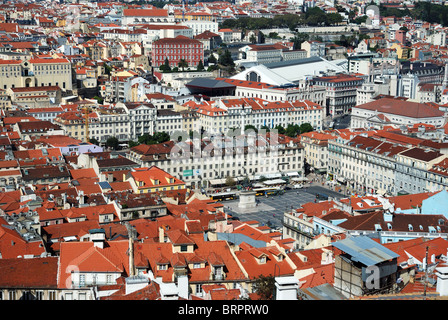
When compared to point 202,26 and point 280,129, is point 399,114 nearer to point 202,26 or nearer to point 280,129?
point 280,129

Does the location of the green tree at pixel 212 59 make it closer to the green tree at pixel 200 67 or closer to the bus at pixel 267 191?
the green tree at pixel 200 67

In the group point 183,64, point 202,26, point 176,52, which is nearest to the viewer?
point 183,64

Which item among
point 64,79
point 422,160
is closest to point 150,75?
point 64,79

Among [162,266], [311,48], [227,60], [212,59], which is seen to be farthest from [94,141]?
[311,48]

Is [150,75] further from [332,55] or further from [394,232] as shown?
[394,232]

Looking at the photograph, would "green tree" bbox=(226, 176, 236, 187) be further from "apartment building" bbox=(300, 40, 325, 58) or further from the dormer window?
"apartment building" bbox=(300, 40, 325, 58)

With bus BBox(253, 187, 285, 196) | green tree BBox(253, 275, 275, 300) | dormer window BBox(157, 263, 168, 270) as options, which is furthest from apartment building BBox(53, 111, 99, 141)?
green tree BBox(253, 275, 275, 300)
